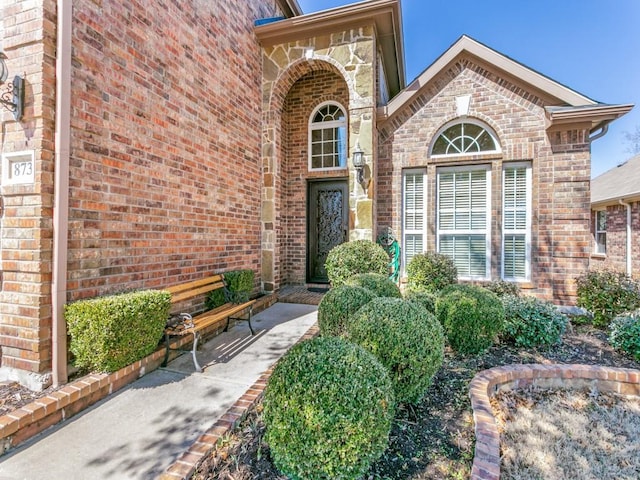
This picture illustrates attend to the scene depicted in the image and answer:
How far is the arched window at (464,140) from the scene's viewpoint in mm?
6176

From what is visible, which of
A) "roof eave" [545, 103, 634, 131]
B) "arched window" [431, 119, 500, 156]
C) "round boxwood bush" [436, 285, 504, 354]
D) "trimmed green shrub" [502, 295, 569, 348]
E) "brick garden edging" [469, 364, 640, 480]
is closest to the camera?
"brick garden edging" [469, 364, 640, 480]

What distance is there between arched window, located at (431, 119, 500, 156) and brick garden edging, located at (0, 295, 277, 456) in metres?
6.22

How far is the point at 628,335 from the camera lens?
143 inches

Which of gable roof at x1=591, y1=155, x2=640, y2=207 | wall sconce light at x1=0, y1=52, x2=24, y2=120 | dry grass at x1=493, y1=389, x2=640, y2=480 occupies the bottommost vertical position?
dry grass at x1=493, y1=389, x2=640, y2=480

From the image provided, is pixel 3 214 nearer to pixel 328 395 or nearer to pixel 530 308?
pixel 328 395

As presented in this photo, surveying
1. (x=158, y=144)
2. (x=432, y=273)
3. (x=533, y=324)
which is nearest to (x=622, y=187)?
(x=432, y=273)

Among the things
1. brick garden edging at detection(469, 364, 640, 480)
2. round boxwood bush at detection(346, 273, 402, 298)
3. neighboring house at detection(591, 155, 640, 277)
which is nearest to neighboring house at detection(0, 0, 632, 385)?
round boxwood bush at detection(346, 273, 402, 298)

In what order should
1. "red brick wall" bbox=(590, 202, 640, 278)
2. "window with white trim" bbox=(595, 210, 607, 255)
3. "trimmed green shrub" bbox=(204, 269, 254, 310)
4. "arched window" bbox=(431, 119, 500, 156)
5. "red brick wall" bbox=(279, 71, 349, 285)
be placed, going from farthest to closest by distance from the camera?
"window with white trim" bbox=(595, 210, 607, 255) < "red brick wall" bbox=(590, 202, 640, 278) < "red brick wall" bbox=(279, 71, 349, 285) < "arched window" bbox=(431, 119, 500, 156) < "trimmed green shrub" bbox=(204, 269, 254, 310)

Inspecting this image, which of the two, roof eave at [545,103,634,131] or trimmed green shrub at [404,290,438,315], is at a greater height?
roof eave at [545,103,634,131]

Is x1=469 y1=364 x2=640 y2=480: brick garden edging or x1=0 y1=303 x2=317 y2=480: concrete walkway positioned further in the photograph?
x1=469 y1=364 x2=640 y2=480: brick garden edging

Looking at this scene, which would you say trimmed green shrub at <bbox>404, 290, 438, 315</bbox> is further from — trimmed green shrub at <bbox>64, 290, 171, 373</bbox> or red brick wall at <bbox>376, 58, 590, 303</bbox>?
trimmed green shrub at <bbox>64, 290, 171, 373</bbox>

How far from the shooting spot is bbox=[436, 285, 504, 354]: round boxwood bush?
3.50 meters

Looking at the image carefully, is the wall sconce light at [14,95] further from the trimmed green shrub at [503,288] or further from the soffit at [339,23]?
the trimmed green shrub at [503,288]

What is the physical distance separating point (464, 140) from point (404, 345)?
5.30 metres
